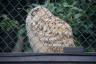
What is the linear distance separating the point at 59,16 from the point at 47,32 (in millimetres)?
274

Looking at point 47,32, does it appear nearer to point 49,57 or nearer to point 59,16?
point 59,16

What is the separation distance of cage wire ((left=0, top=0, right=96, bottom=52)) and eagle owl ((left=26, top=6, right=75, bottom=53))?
0.18 ft

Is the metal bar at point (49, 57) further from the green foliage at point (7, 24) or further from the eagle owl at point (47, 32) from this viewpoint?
the green foliage at point (7, 24)

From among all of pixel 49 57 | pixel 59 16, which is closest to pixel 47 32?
pixel 59 16

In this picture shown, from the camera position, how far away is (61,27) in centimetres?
235

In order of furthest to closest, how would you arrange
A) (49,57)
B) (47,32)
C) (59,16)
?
(59,16)
(47,32)
(49,57)

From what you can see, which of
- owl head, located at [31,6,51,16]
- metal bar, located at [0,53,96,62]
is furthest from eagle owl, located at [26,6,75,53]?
metal bar, located at [0,53,96,62]

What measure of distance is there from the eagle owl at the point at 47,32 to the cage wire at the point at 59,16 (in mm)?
55

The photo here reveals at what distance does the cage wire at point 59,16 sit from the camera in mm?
2223

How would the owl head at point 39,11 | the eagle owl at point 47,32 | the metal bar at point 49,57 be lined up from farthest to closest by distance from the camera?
the owl head at point 39,11
the eagle owl at point 47,32
the metal bar at point 49,57

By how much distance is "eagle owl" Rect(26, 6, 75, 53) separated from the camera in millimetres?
2184

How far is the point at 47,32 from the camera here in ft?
7.45

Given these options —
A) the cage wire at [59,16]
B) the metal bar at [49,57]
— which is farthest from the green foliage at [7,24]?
the metal bar at [49,57]

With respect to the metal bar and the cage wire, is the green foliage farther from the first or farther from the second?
the metal bar
